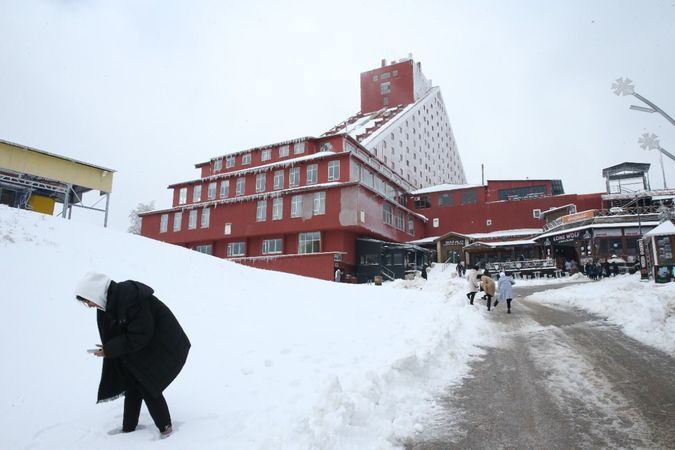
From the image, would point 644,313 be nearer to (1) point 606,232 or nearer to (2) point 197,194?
(1) point 606,232

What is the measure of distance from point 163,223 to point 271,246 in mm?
12688

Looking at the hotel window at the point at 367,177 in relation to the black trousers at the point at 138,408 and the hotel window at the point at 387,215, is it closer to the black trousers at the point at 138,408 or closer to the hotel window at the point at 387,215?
the hotel window at the point at 387,215

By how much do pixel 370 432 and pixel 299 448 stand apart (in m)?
0.92

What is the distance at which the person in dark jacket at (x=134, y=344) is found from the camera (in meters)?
3.65

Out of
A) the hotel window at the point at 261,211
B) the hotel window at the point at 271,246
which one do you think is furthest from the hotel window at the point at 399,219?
the hotel window at the point at 261,211

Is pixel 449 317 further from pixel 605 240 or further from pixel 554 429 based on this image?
pixel 605 240

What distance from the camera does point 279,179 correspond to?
35.6 m

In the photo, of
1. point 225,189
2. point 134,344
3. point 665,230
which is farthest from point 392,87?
point 134,344

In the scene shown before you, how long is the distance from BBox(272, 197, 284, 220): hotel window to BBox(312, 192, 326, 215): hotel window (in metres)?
3.14

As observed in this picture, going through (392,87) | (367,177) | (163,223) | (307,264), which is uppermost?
(392,87)

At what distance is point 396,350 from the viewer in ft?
23.8

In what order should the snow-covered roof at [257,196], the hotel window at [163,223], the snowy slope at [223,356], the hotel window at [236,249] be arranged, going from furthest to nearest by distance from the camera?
the hotel window at [163,223]
the hotel window at [236,249]
the snow-covered roof at [257,196]
the snowy slope at [223,356]

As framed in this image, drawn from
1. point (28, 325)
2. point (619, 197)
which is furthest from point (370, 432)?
→ point (619, 197)

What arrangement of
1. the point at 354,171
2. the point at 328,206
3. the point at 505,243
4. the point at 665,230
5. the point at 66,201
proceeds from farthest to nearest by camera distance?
1. the point at 505,243
2. the point at 354,171
3. the point at 328,206
4. the point at 66,201
5. the point at 665,230
